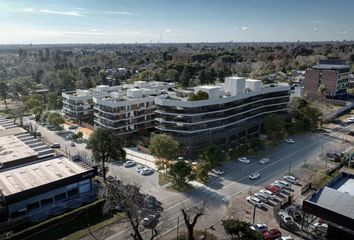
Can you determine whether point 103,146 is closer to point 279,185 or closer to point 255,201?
point 255,201

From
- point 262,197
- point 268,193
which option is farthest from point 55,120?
point 268,193

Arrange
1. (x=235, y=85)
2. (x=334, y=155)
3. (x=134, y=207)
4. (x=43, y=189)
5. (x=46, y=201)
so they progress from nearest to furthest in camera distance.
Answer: (x=134, y=207) < (x=43, y=189) < (x=46, y=201) < (x=334, y=155) < (x=235, y=85)

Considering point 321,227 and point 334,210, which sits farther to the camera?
point 321,227

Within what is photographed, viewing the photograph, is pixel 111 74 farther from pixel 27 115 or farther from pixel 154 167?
pixel 154 167

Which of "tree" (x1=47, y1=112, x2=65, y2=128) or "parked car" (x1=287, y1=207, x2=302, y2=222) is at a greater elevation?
"tree" (x1=47, y1=112, x2=65, y2=128)

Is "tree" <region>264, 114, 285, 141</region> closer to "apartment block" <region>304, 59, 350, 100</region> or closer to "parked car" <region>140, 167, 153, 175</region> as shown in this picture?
"parked car" <region>140, 167, 153, 175</region>

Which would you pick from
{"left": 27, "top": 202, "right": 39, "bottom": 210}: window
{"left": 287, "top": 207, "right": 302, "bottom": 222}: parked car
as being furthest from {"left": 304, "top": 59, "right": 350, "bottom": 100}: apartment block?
{"left": 27, "top": 202, "right": 39, "bottom": 210}: window

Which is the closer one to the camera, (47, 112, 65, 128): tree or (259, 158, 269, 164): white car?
(259, 158, 269, 164): white car

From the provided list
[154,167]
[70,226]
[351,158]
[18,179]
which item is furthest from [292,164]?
[18,179]
